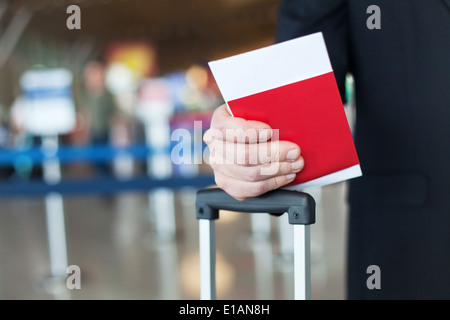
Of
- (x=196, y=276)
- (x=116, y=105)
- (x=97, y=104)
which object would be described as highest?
(x=116, y=105)

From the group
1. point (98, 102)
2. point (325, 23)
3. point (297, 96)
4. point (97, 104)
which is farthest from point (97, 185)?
point (97, 104)

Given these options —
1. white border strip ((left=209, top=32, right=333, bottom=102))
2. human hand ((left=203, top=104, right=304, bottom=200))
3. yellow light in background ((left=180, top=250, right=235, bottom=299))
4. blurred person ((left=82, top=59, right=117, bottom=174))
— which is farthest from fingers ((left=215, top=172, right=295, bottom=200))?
blurred person ((left=82, top=59, right=117, bottom=174))

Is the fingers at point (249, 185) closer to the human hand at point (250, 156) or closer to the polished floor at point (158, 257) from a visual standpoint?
the human hand at point (250, 156)

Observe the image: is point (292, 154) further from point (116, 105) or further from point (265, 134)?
point (116, 105)

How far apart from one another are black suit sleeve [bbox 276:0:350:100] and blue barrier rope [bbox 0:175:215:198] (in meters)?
1.81

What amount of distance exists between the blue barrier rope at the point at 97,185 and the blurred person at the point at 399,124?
5.85 feet

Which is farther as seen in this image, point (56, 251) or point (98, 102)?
point (98, 102)

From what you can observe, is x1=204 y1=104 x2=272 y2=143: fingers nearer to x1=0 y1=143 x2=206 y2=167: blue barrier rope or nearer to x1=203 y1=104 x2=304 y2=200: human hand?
x1=203 y1=104 x2=304 y2=200: human hand

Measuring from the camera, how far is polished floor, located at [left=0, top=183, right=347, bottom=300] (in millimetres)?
3420

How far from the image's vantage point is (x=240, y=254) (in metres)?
4.24

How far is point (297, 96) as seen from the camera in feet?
2.62

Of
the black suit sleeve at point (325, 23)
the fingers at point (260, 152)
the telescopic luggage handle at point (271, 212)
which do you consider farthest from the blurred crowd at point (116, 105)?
the fingers at point (260, 152)

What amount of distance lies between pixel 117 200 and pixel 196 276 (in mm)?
4065
